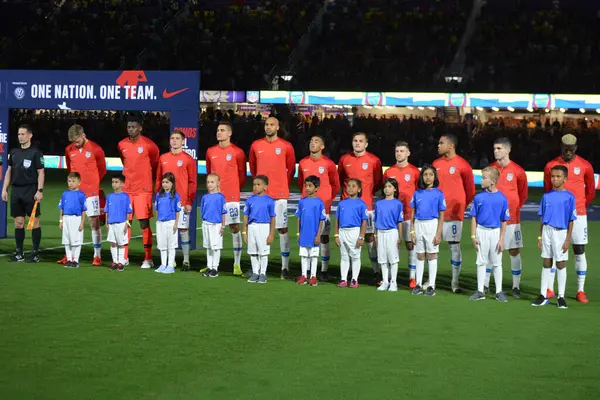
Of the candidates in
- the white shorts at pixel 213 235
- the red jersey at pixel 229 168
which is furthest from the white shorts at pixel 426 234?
the red jersey at pixel 229 168

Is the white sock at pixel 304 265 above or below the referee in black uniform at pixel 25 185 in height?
below

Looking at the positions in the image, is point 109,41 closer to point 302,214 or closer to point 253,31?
point 253,31

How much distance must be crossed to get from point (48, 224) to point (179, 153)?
23.9 feet

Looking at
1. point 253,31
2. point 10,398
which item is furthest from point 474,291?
point 253,31

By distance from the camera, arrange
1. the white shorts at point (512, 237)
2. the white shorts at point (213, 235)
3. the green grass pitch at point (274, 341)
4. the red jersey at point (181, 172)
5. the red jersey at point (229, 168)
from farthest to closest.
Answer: the red jersey at point (181, 172), the red jersey at point (229, 168), the white shorts at point (213, 235), the white shorts at point (512, 237), the green grass pitch at point (274, 341)

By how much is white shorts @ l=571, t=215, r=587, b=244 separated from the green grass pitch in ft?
2.61

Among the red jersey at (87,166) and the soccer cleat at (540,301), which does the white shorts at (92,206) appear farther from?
the soccer cleat at (540,301)

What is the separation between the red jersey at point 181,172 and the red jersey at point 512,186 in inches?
180

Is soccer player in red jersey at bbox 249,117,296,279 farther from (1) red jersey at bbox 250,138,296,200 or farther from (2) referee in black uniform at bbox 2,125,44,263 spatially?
(2) referee in black uniform at bbox 2,125,44,263

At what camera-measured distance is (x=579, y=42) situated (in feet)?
125

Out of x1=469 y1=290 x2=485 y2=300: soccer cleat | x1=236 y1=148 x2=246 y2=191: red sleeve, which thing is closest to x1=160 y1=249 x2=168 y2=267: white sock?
x1=236 y1=148 x2=246 y2=191: red sleeve

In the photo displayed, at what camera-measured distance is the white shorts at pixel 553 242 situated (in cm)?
1180

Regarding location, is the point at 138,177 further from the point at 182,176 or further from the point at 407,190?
the point at 407,190

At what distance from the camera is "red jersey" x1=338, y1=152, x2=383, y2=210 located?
13.4 m
